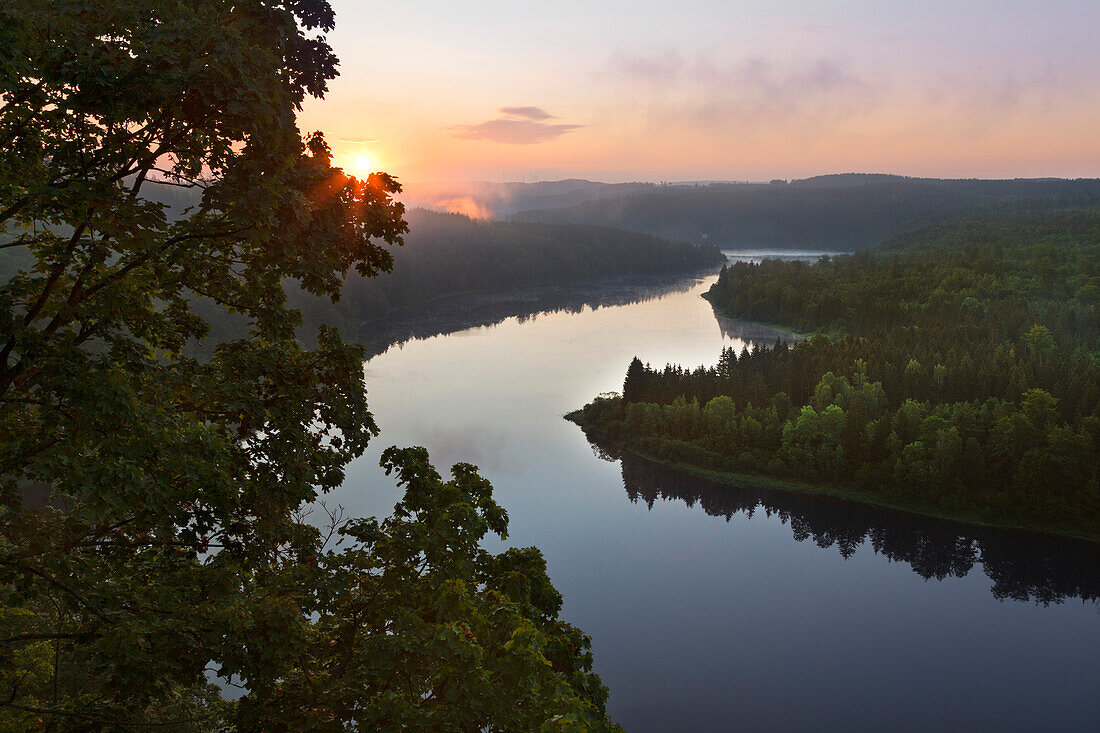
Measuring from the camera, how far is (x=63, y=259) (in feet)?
30.7

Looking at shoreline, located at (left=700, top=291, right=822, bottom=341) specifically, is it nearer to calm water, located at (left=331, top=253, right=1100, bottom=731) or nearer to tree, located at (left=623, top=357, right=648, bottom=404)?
tree, located at (left=623, top=357, right=648, bottom=404)

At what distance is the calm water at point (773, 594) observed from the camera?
4125 centimetres

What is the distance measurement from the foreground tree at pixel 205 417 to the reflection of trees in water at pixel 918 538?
55199 mm

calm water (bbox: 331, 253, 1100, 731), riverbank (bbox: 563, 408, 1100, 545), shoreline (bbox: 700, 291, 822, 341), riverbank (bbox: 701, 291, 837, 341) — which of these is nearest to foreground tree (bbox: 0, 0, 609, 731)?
calm water (bbox: 331, 253, 1100, 731)

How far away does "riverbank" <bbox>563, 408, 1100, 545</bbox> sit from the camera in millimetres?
63969

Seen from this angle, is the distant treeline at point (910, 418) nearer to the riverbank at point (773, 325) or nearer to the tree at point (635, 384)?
the tree at point (635, 384)

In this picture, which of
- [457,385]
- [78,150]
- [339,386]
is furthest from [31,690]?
[457,385]

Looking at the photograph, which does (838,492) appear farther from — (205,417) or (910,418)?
(205,417)

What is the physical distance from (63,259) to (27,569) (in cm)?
367

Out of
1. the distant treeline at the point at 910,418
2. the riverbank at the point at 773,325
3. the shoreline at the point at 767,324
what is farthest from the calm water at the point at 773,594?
the shoreline at the point at 767,324

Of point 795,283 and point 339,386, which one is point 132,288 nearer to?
point 339,386

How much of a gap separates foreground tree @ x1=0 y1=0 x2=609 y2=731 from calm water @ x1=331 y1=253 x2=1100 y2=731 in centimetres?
3059

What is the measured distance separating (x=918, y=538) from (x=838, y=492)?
924 centimetres

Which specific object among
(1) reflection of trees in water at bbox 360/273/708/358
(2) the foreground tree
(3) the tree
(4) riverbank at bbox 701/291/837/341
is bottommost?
(4) riverbank at bbox 701/291/837/341
